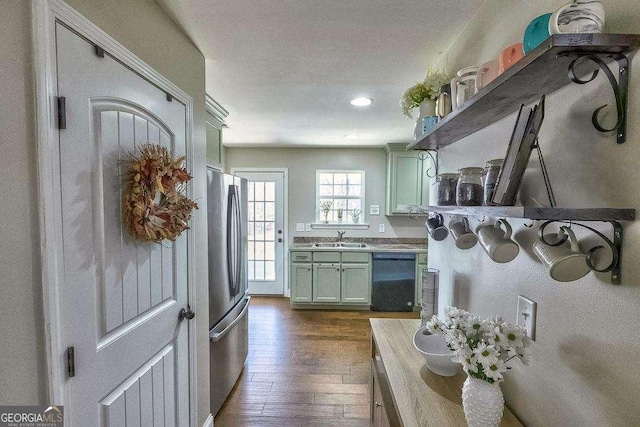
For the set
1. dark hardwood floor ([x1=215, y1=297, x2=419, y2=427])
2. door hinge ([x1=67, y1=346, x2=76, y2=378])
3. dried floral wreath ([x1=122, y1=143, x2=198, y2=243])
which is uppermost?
dried floral wreath ([x1=122, y1=143, x2=198, y2=243])

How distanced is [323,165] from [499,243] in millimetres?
3603

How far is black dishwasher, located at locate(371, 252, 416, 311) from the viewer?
3732 mm

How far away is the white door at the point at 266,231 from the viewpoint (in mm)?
4348

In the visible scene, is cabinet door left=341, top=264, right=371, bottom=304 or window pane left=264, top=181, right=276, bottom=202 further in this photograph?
window pane left=264, top=181, right=276, bottom=202

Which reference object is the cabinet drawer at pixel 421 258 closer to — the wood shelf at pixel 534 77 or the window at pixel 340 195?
the window at pixel 340 195

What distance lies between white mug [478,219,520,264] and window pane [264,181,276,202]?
3.64m

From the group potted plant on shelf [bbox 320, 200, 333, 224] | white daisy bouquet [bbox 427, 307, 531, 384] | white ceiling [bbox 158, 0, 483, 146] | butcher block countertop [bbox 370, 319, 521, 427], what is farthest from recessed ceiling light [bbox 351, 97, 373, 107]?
potted plant on shelf [bbox 320, 200, 333, 224]

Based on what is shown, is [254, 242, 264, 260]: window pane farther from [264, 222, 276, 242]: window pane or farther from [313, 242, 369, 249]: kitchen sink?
[313, 242, 369, 249]: kitchen sink

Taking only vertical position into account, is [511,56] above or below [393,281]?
above

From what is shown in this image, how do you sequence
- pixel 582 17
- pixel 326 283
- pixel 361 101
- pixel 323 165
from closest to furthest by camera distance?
1. pixel 582 17
2. pixel 361 101
3. pixel 326 283
4. pixel 323 165

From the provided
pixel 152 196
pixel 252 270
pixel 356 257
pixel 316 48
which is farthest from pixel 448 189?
A: pixel 252 270

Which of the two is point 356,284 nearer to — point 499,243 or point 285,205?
point 285,205

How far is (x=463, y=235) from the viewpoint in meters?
1.19

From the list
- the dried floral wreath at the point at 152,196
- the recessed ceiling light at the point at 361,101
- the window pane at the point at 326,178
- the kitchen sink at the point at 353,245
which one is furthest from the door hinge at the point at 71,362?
the window pane at the point at 326,178
